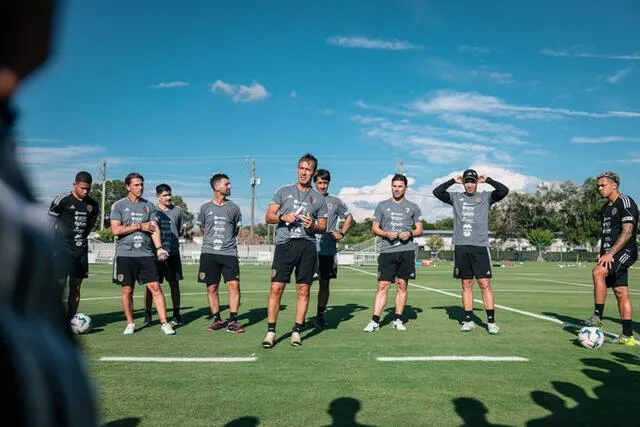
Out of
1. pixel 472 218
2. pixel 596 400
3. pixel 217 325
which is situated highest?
pixel 472 218

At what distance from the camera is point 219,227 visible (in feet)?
27.4

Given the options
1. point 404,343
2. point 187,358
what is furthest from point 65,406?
point 404,343

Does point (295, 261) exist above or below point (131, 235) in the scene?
below

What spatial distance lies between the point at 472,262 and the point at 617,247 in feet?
6.75

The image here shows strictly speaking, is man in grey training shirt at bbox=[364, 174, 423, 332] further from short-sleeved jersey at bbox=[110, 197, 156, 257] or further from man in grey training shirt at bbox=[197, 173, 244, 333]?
short-sleeved jersey at bbox=[110, 197, 156, 257]

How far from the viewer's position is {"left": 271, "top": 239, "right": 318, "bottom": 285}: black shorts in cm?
689

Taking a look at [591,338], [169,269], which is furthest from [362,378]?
[169,269]

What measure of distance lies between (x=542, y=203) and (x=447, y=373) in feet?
276

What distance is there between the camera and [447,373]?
5.22 m

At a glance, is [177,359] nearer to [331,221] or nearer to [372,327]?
[372,327]

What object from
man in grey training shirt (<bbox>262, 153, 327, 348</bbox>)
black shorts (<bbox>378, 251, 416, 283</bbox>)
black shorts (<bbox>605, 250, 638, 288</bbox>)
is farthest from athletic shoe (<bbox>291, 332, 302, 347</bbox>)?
black shorts (<bbox>605, 250, 638, 288</bbox>)

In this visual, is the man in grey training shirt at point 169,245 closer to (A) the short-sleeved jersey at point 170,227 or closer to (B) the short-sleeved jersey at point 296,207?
(A) the short-sleeved jersey at point 170,227

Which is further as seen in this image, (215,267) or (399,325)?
(215,267)

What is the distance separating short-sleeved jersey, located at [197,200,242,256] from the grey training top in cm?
362
